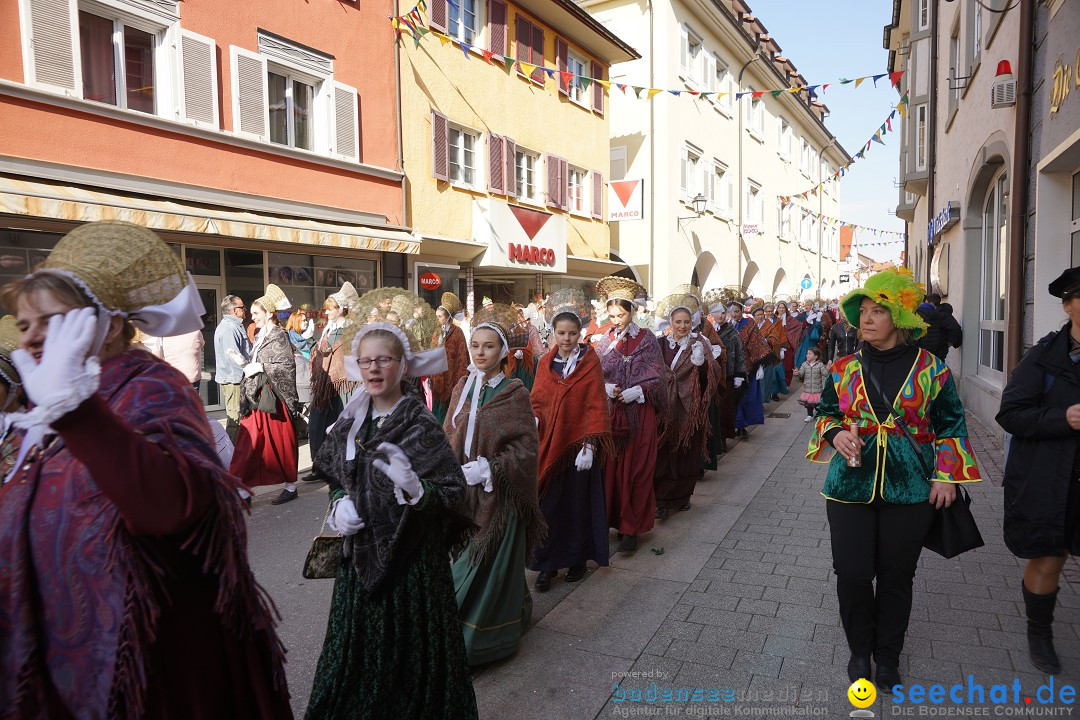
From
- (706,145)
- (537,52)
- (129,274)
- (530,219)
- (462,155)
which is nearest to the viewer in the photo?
(129,274)

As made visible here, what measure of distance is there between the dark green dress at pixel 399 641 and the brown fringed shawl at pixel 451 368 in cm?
429

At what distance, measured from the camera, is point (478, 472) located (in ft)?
11.0

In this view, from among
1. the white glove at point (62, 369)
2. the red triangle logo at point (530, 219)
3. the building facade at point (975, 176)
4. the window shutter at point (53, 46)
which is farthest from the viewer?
the red triangle logo at point (530, 219)

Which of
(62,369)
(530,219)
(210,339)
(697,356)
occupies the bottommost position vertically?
(697,356)

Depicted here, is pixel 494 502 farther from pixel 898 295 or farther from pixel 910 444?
pixel 898 295

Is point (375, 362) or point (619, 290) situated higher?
point (619, 290)

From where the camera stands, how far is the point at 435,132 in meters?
13.7

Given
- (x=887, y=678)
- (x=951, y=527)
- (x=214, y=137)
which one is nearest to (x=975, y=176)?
(x=951, y=527)

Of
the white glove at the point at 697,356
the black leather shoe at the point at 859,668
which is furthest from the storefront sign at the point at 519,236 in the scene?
the black leather shoe at the point at 859,668

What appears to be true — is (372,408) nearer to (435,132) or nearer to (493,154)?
(435,132)

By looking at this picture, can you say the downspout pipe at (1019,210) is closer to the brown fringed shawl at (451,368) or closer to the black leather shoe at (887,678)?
the black leather shoe at (887,678)

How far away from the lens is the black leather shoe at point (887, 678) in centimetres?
310

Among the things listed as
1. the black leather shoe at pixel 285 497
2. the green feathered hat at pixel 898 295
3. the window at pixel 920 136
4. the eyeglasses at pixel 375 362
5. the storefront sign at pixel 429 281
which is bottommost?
the black leather shoe at pixel 285 497

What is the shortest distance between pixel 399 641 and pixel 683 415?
3969 millimetres
